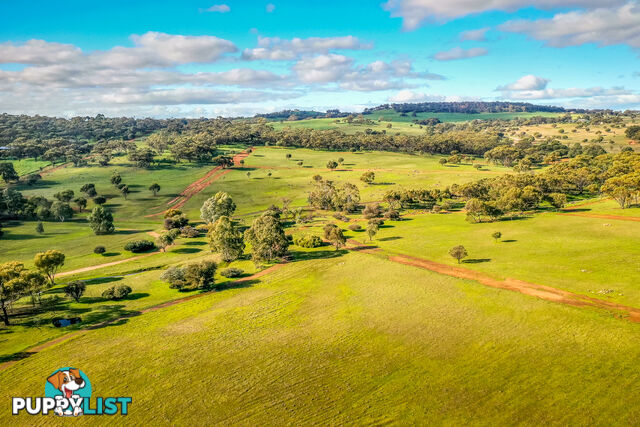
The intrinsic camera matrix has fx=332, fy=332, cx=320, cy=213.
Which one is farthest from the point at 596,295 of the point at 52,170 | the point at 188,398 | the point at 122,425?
the point at 52,170

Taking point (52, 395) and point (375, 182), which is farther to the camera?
point (375, 182)

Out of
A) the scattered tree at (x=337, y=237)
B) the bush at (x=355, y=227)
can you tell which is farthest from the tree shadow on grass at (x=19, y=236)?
the bush at (x=355, y=227)

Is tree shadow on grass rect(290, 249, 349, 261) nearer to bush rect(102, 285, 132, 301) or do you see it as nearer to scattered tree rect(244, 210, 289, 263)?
scattered tree rect(244, 210, 289, 263)

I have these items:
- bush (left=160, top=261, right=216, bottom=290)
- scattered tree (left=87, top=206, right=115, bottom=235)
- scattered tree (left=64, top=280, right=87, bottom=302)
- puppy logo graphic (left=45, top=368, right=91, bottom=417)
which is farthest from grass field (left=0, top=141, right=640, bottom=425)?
scattered tree (left=87, top=206, right=115, bottom=235)

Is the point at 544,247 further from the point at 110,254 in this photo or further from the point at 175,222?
the point at 110,254

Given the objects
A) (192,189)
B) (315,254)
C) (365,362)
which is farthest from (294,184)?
(365,362)

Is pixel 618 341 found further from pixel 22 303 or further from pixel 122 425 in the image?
pixel 22 303
